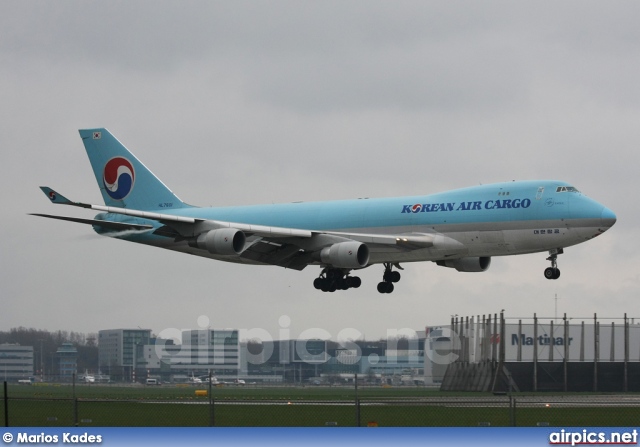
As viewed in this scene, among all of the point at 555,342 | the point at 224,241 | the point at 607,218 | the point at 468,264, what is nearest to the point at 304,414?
the point at 224,241

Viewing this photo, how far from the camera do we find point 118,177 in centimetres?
8456

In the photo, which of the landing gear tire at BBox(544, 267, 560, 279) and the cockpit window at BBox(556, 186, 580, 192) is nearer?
the cockpit window at BBox(556, 186, 580, 192)

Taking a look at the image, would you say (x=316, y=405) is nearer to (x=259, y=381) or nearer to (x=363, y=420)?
(x=363, y=420)

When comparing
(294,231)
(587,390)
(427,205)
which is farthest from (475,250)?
(587,390)

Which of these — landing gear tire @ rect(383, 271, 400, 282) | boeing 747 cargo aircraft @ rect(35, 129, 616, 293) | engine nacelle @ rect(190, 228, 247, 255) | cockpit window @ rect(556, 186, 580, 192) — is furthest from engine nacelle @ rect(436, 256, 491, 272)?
engine nacelle @ rect(190, 228, 247, 255)

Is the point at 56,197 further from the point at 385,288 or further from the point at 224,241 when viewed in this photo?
the point at 385,288

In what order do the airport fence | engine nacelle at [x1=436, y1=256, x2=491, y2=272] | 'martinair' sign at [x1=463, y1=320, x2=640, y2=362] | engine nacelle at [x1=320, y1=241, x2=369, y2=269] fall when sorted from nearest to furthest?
the airport fence
engine nacelle at [x1=320, y1=241, x2=369, y2=269]
engine nacelle at [x1=436, y1=256, x2=491, y2=272]
'martinair' sign at [x1=463, y1=320, x2=640, y2=362]

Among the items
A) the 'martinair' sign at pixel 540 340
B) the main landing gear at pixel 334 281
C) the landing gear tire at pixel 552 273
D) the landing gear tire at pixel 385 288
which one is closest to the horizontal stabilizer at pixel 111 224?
the main landing gear at pixel 334 281

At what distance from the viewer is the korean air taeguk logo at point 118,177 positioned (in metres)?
84.4

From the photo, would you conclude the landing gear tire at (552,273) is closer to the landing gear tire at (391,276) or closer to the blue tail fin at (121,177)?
the landing gear tire at (391,276)

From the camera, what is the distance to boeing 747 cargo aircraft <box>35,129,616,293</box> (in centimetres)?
6425

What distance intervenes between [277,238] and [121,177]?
750 inches

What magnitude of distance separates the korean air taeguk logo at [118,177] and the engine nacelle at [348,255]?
21.9 metres

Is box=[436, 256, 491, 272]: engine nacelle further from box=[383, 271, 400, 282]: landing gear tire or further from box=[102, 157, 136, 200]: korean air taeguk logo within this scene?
box=[102, 157, 136, 200]: korean air taeguk logo
